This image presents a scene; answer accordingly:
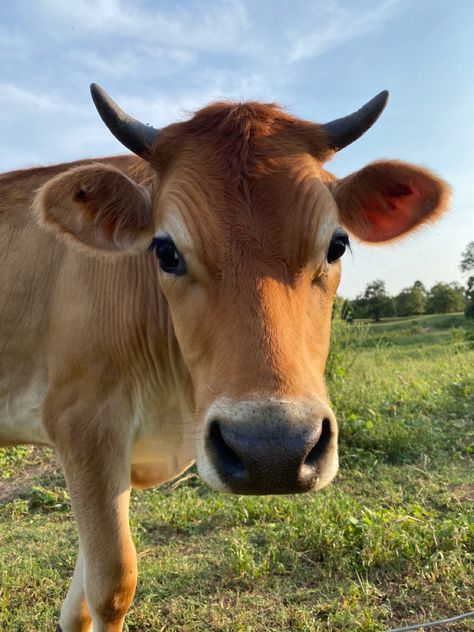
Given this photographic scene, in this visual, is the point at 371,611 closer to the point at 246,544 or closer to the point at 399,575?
the point at 399,575

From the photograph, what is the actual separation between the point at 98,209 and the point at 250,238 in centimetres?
98

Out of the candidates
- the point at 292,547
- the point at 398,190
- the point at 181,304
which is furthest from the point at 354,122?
the point at 292,547

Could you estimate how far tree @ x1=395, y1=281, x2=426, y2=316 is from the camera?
202 ft

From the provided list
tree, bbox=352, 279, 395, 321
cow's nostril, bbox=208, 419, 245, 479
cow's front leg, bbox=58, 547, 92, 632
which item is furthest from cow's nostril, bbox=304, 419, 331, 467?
tree, bbox=352, 279, 395, 321

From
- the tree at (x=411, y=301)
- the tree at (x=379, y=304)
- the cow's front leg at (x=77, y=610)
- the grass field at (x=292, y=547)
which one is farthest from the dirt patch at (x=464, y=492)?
the tree at (x=411, y=301)

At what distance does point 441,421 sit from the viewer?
7672mm

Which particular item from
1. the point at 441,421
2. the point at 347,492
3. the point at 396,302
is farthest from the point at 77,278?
the point at 396,302

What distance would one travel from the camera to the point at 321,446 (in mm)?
1852

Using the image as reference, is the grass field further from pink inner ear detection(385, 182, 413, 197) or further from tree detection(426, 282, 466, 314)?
tree detection(426, 282, 466, 314)

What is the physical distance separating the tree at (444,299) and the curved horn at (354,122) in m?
61.6

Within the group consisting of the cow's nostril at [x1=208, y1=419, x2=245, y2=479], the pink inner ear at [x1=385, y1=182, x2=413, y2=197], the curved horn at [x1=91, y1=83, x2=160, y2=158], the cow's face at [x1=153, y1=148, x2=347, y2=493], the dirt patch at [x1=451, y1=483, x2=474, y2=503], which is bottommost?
the dirt patch at [x1=451, y1=483, x2=474, y2=503]

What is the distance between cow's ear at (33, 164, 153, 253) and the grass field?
7.75 feet

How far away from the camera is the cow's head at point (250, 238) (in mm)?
1789

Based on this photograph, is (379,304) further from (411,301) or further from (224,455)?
(224,455)
